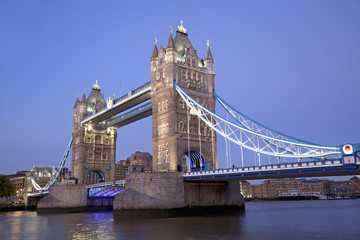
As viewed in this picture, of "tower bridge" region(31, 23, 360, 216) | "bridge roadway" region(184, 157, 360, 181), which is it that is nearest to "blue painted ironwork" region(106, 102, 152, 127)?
"tower bridge" region(31, 23, 360, 216)

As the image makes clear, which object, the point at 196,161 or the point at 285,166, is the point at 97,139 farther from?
the point at 285,166

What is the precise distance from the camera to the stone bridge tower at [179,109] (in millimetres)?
48719

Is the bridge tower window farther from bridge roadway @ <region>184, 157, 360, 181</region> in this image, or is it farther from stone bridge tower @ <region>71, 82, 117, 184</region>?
bridge roadway @ <region>184, 157, 360, 181</region>

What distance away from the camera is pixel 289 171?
33812 mm

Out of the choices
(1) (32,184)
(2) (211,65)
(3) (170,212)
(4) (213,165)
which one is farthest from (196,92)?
(1) (32,184)

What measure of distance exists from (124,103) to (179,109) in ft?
50.1

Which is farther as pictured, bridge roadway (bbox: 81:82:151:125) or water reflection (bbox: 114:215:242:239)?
bridge roadway (bbox: 81:82:151:125)

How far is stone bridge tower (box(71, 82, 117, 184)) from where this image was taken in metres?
76.1

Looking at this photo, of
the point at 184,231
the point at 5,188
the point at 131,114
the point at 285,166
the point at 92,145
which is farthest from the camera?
the point at 5,188

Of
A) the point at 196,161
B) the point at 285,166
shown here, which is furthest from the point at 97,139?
the point at 285,166

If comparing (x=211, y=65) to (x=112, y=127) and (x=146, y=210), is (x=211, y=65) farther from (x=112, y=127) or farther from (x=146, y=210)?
(x=112, y=127)

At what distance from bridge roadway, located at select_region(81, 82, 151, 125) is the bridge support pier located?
680 inches

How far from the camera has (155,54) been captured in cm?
5428

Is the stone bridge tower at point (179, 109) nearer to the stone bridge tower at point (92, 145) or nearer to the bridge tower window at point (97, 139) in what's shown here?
the stone bridge tower at point (92, 145)
